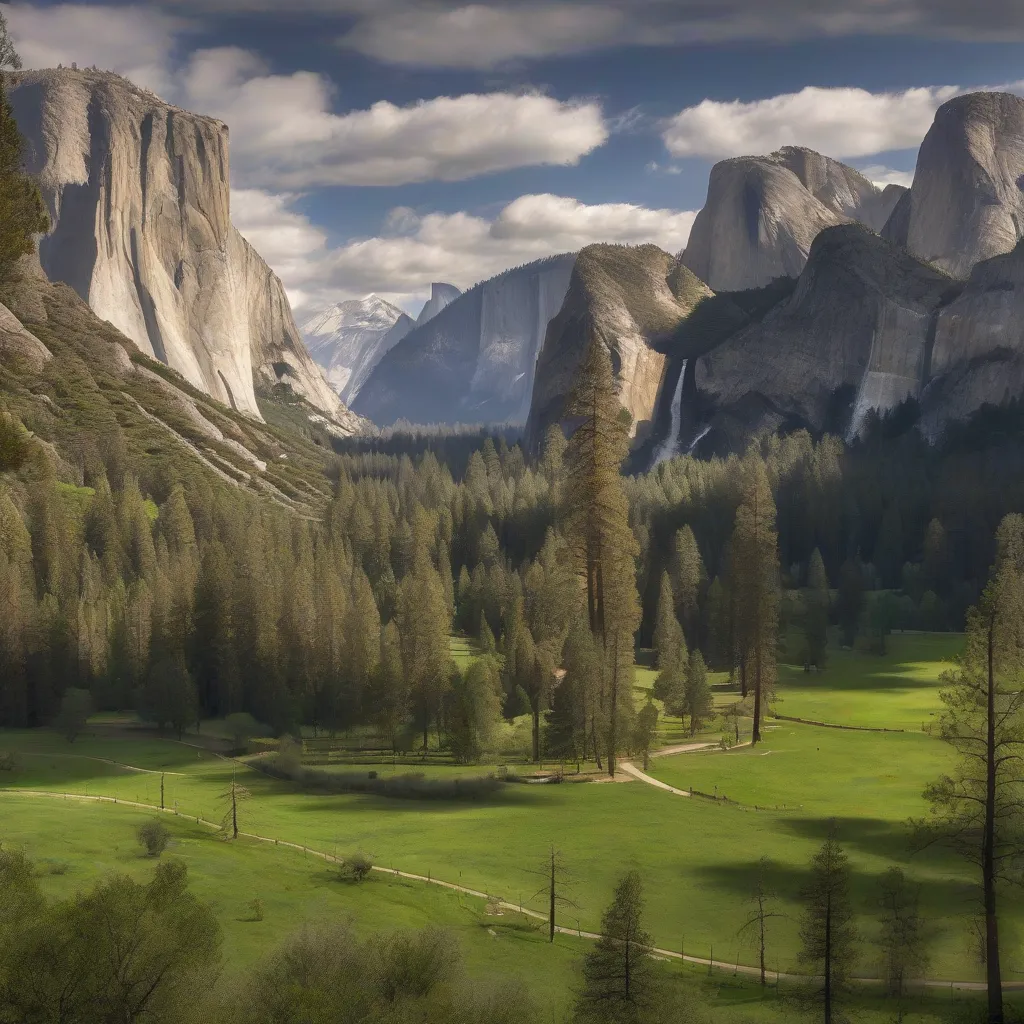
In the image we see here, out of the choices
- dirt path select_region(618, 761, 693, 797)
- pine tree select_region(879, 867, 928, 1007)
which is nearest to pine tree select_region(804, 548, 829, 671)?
dirt path select_region(618, 761, 693, 797)

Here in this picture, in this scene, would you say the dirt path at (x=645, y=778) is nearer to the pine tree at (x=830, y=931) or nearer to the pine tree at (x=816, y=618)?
the pine tree at (x=830, y=931)

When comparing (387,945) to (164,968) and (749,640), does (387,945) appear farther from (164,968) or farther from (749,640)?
(749,640)

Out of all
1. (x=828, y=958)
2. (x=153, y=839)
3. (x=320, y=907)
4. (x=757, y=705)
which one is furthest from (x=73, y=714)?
(x=828, y=958)

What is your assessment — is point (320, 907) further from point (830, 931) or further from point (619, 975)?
point (830, 931)

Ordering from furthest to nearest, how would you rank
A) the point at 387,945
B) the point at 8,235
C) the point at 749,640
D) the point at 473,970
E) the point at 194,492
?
the point at 194,492, the point at 749,640, the point at 473,970, the point at 387,945, the point at 8,235

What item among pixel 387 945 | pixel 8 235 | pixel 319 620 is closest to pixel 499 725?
pixel 319 620

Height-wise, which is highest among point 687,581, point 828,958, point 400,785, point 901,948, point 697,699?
point 687,581

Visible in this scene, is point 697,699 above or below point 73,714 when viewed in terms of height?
above

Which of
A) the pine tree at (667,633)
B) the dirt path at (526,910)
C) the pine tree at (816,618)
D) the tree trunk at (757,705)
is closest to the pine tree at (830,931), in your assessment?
the dirt path at (526,910)
